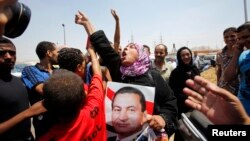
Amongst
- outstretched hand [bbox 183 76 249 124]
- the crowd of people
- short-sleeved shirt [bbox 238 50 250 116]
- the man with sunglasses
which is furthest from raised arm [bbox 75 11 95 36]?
short-sleeved shirt [bbox 238 50 250 116]

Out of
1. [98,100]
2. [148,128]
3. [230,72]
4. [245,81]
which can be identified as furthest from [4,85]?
[230,72]

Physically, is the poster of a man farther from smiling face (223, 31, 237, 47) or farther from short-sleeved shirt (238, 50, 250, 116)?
smiling face (223, 31, 237, 47)

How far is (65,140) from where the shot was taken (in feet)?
5.76

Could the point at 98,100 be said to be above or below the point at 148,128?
above

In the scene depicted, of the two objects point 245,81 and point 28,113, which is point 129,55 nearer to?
point 28,113

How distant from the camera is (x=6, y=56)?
276cm

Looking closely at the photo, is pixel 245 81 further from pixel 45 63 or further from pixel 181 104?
pixel 45 63

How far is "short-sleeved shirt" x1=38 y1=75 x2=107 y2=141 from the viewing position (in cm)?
178

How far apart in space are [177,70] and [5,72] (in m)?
2.86

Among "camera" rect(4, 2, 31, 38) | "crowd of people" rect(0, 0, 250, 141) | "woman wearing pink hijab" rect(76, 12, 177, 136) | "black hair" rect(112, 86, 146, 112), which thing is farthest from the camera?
"woman wearing pink hijab" rect(76, 12, 177, 136)

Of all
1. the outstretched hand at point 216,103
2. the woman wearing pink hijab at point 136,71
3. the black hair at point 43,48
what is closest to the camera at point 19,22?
the woman wearing pink hijab at point 136,71

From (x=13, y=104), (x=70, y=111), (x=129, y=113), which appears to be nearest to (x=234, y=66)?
(x=129, y=113)

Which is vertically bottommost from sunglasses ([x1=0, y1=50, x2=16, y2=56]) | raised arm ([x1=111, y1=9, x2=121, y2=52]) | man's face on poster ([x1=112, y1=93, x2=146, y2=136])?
man's face on poster ([x1=112, y1=93, x2=146, y2=136])

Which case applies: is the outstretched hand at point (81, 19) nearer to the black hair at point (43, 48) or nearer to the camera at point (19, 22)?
the camera at point (19, 22)
